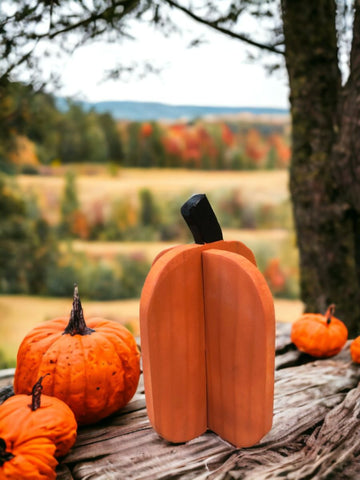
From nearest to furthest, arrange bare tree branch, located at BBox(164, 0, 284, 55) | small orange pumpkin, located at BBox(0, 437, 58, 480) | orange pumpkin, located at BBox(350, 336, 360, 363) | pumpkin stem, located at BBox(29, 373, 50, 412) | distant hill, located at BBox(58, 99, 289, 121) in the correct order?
small orange pumpkin, located at BBox(0, 437, 58, 480)
pumpkin stem, located at BBox(29, 373, 50, 412)
orange pumpkin, located at BBox(350, 336, 360, 363)
bare tree branch, located at BBox(164, 0, 284, 55)
distant hill, located at BBox(58, 99, 289, 121)

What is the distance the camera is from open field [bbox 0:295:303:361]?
135 inches

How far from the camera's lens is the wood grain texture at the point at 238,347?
92 cm

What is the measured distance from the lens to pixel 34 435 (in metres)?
0.84

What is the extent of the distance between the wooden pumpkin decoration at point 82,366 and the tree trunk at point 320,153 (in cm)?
106

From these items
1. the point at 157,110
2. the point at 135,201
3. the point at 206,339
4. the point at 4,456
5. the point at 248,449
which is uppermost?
the point at 157,110

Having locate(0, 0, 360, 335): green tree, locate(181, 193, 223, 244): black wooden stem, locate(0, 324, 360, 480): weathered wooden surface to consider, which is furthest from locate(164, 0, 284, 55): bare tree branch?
locate(0, 324, 360, 480): weathered wooden surface

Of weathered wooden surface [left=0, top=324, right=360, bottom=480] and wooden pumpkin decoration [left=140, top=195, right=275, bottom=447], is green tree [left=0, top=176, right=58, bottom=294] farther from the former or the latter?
wooden pumpkin decoration [left=140, top=195, right=275, bottom=447]

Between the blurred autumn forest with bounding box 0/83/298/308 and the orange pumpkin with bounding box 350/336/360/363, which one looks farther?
the blurred autumn forest with bounding box 0/83/298/308

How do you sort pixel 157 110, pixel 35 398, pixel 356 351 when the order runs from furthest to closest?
pixel 157 110
pixel 356 351
pixel 35 398

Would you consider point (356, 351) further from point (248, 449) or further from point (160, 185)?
point (160, 185)

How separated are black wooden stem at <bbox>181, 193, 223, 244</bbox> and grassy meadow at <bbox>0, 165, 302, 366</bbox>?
244 cm

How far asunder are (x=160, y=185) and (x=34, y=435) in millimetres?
2779

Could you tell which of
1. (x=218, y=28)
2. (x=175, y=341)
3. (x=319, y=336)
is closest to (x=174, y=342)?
(x=175, y=341)

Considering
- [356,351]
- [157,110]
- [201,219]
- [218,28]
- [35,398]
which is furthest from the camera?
[157,110]
